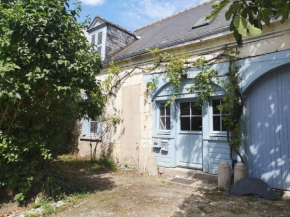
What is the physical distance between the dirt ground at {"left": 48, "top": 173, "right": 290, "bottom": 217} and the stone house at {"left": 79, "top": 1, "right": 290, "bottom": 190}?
3.24ft

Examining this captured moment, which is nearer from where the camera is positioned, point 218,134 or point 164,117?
point 218,134

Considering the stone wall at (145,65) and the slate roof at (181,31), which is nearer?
the stone wall at (145,65)

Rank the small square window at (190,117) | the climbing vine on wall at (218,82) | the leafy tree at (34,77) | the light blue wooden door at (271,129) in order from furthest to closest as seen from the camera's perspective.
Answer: the small square window at (190,117) < the climbing vine on wall at (218,82) < the light blue wooden door at (271,129) < the leafy tree at (34,77)

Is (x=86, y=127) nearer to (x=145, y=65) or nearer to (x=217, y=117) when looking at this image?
(x=145, y=65)

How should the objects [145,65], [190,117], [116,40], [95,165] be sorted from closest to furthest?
[190,117]
[145,65]
[95,165]
[116,40]

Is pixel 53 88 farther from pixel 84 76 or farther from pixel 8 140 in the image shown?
pixel 8 140

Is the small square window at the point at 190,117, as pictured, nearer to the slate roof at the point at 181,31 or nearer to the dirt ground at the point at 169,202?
the dirt ground at the point at 169,202

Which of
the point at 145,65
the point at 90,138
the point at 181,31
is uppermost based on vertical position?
the point at 181,31

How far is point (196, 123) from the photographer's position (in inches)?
256

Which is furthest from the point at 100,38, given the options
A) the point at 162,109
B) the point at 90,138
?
the point at 162,109

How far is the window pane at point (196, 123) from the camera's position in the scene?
6434 mm

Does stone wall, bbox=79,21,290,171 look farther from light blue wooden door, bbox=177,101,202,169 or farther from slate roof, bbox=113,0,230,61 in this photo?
light blue wooden door, bbox=177,101,202,169

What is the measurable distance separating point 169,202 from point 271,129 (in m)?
2.92

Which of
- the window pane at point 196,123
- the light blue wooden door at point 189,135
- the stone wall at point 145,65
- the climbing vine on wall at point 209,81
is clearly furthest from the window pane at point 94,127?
the window pane at point 196,123
